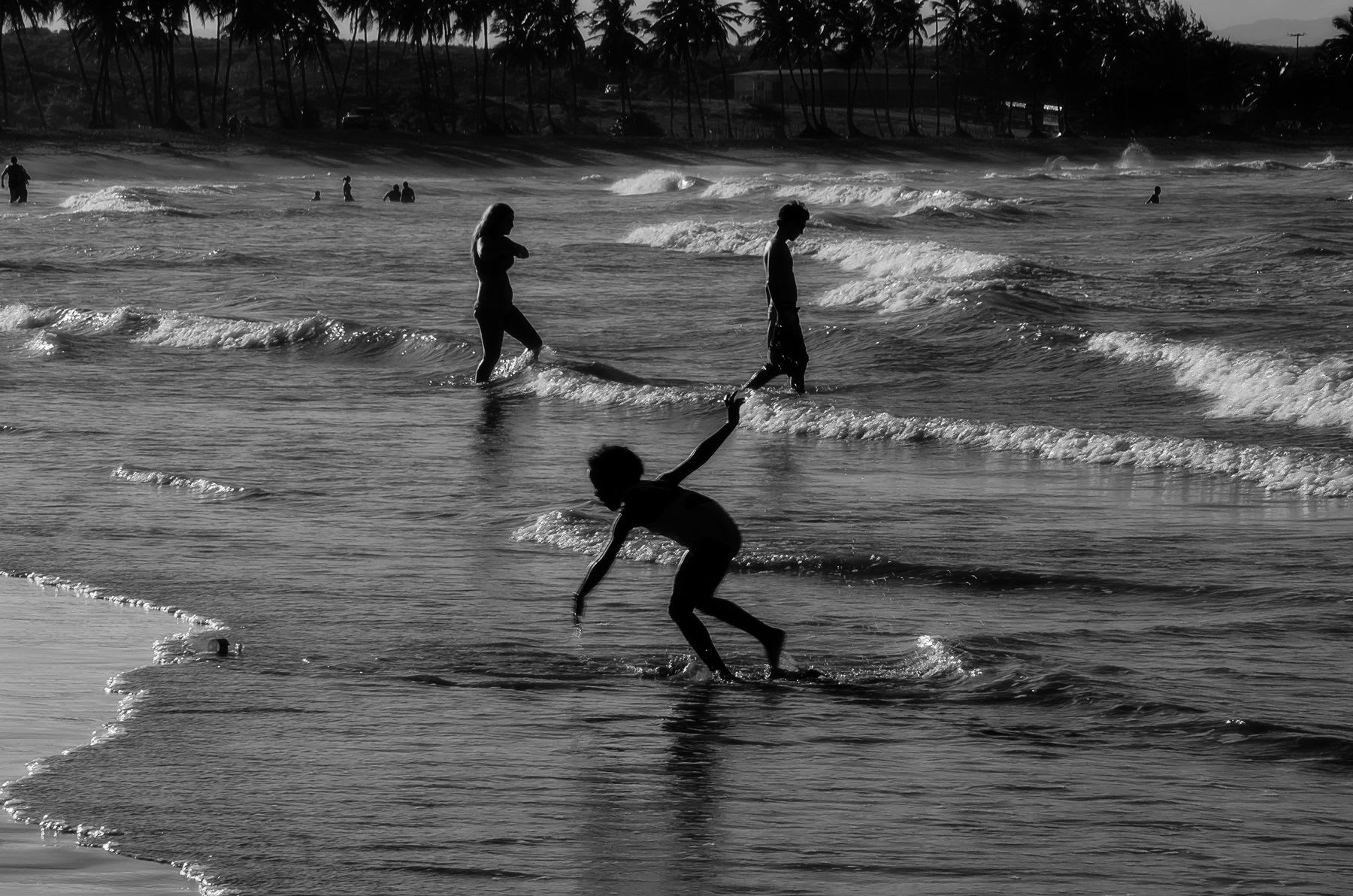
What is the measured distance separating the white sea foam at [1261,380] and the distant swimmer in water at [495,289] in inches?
195

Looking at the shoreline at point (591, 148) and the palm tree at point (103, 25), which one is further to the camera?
the palm tree at point (103, 25)

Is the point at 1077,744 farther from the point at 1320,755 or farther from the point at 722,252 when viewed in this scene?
the point at 722,252

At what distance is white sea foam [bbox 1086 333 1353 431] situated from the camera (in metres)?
11.9

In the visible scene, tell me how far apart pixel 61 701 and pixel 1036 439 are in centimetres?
668

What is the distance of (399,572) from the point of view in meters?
7.66

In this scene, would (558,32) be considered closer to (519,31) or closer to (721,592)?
(519,31)

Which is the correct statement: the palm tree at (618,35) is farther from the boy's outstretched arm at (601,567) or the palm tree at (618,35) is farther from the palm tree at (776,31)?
the boy's outstretched arm at (601,567)

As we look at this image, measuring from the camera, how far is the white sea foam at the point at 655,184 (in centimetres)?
5694

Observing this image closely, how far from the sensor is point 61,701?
5.63 metres

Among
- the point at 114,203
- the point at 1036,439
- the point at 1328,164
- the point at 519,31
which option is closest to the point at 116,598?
the point at 1036,439

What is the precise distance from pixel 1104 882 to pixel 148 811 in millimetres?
2372

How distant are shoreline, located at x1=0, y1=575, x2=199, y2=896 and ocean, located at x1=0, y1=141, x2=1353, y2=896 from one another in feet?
0.32

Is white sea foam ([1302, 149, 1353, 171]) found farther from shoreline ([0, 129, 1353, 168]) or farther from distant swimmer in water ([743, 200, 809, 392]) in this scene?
distant swimmer in water ([743, 200, 809, 392])

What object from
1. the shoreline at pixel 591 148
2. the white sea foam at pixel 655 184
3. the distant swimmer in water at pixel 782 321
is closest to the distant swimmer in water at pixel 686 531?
the distant swimmer in water at pixel 782 321
